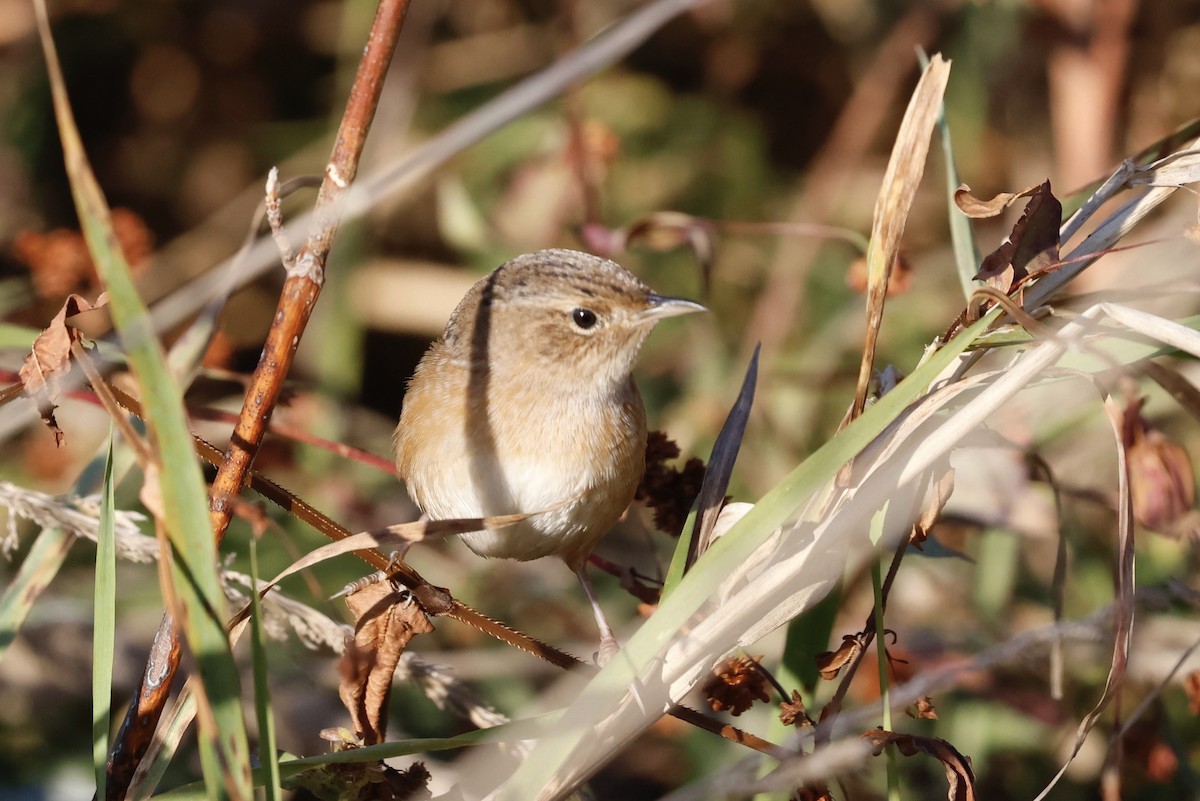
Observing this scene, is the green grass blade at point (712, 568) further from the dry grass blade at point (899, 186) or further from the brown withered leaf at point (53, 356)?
the brown withered leaf at point (53, 356)

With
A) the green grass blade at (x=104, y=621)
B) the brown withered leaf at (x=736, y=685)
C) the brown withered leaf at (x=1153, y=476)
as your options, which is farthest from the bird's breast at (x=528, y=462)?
the brown withered leaf at (x=1153, y=476)

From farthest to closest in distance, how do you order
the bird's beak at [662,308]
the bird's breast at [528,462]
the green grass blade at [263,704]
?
the bird's beak at [662,308], the bird's breast at [528,462], the green grass blade at [263,704]

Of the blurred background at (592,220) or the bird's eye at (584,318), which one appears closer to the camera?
the bird's eye at (584,318)

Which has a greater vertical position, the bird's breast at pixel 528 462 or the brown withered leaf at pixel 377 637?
the bird's breast at pixel 528 462

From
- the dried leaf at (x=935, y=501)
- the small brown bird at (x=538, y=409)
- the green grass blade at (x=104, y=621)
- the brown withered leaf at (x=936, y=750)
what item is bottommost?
the brown withered leaf at (x=936, y=750)

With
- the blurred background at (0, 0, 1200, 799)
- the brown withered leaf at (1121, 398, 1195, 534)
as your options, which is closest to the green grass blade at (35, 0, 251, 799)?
the blurred background at (0, 0, 1200, 799)

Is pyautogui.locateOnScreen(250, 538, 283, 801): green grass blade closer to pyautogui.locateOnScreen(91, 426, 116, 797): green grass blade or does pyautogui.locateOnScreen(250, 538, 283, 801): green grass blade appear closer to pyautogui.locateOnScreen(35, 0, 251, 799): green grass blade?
pyautogui.locateOnScreen(35, 0, 251, 799): green grass blade

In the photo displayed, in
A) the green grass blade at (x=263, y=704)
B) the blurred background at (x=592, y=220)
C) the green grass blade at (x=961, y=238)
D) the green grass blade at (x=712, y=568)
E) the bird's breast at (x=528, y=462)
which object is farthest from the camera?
the blurred background at (x=592, y=220)
